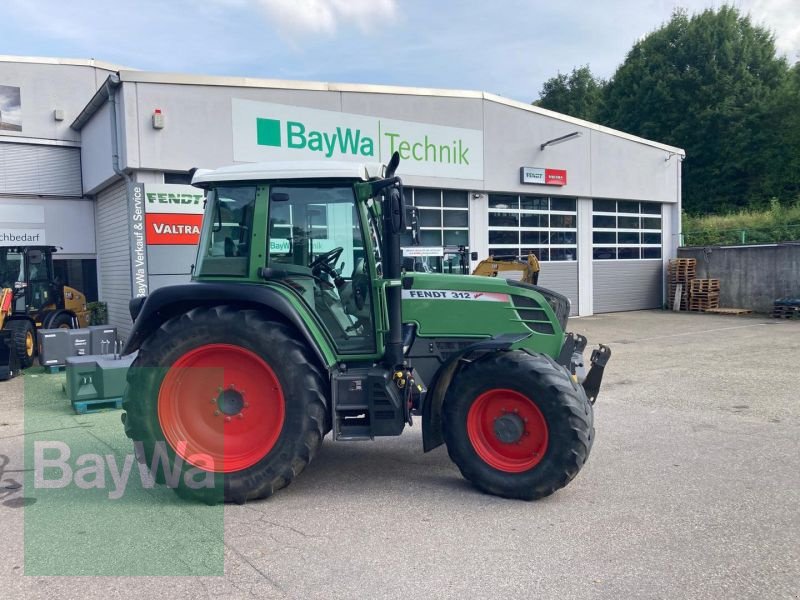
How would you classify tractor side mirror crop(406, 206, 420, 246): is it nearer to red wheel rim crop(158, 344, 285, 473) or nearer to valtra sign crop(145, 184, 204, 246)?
red wheel rim crop(158, 344, 285, 473)

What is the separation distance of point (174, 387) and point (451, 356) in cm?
214

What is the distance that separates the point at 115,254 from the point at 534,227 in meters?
11.3

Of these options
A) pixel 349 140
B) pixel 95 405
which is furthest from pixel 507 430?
pixel 349 140

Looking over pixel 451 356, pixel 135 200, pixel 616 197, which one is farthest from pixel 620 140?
pixel 451 356

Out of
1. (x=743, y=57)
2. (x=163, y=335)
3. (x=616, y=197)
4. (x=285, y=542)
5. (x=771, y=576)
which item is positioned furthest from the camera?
(x=743, y=57)

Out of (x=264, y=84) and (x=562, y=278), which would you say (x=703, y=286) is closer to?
(x=562, y=278)

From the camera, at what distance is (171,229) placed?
12492 millimetres

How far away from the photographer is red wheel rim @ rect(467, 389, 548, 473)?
15.7 ft

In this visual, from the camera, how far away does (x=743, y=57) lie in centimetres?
3431

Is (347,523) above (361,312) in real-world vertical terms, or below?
below

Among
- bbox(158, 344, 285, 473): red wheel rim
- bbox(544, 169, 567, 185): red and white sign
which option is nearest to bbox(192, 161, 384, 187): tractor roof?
bbox(158, 344, 285, 473): red wheel rim

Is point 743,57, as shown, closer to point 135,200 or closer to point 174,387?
point 135,200

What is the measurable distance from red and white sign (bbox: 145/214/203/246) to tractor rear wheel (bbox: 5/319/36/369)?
2.72m

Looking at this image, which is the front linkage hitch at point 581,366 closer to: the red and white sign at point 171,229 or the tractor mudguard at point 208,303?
the tractor mudguard at point 208,303
